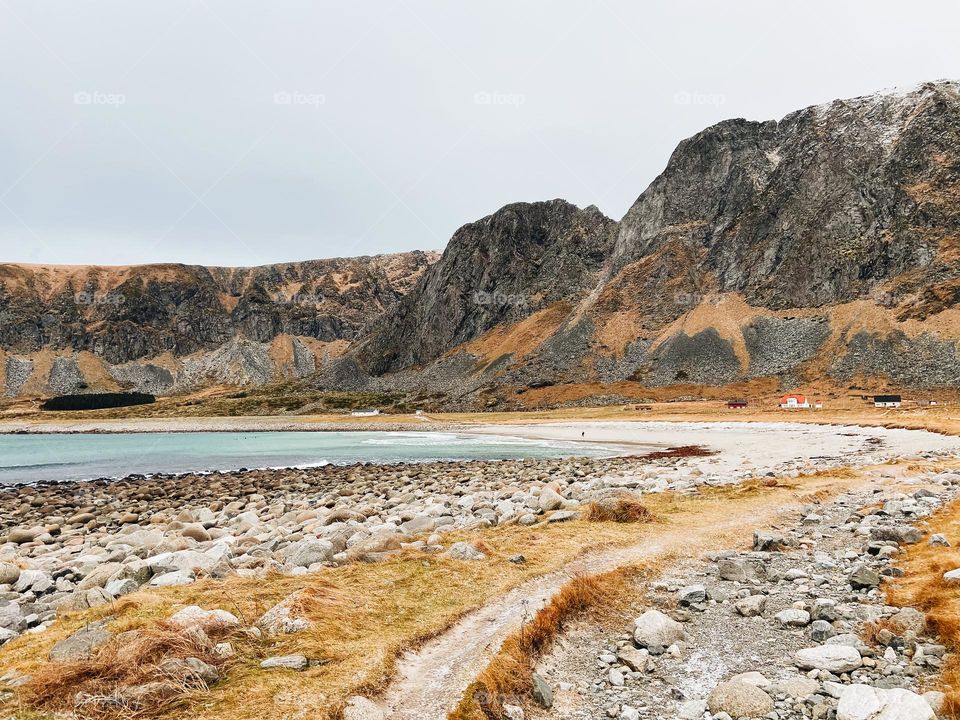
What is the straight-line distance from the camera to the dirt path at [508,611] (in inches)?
243

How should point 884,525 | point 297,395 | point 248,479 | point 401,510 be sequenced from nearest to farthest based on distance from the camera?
point 884,525, point 401,510, point 248,479, point 297,395

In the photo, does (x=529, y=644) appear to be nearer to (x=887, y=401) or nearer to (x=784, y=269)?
(x=887, y=401)

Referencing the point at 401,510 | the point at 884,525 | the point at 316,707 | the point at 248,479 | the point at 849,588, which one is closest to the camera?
the point at 316,707

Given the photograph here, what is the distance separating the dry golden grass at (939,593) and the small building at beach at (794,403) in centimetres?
8820

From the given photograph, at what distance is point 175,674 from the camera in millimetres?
6043

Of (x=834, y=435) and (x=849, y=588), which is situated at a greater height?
(x=849, y=588)

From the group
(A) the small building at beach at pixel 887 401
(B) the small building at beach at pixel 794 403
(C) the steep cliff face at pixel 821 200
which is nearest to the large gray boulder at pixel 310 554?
(B) the small building at beach at pixel 794 403

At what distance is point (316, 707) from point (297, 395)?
634 ft

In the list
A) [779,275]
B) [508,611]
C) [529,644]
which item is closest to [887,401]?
[779,275]

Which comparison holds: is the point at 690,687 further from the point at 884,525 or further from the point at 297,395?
the point at 297,395

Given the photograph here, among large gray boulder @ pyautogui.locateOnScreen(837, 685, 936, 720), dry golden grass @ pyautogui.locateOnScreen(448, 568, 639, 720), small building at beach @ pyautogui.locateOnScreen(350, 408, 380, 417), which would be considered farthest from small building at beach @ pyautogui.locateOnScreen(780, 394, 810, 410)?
small building at beach @ pyautogui.locateOnScreen(350, 408, 380, 417)

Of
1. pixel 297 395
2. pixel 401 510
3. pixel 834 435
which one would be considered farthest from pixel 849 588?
pixel 297 395

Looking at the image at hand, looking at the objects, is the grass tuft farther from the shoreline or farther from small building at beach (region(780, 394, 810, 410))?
small building at beach (region(780, 394, 810, 410))

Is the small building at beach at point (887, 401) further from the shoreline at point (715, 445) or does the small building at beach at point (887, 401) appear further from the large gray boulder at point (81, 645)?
the large gray boulder at point (81, 645)
